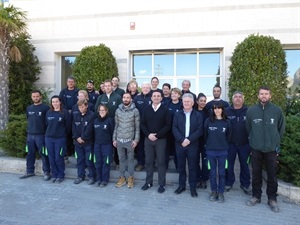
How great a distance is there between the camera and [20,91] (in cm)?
999

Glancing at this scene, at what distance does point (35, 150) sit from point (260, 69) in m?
6.61

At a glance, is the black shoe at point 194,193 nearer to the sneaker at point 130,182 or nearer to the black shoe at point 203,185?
the black shoe at point 203,185

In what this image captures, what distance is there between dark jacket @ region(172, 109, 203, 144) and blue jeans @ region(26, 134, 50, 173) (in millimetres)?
3154

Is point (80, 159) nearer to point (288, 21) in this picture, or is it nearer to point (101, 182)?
point (101, 182)

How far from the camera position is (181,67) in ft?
33.3

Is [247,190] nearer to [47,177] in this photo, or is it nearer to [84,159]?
[84,159]

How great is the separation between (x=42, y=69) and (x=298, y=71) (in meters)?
9.72

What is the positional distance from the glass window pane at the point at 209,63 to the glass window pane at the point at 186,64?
22 centimetres

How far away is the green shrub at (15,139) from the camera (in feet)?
23.1

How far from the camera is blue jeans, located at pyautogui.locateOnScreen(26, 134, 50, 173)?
6348 mm

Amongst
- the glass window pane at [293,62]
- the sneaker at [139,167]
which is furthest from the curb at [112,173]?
the glass window pane at [293,62]

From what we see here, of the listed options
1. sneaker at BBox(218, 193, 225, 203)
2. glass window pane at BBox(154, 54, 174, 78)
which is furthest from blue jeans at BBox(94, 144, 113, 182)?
glass window pane at BBox(154, 54, 174, 78)

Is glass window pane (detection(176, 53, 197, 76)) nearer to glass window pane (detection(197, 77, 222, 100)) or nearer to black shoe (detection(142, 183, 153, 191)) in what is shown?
glass window pane (detection(197, 77, 222, 100))

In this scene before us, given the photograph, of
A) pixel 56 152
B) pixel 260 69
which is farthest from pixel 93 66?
pixel 260 69
